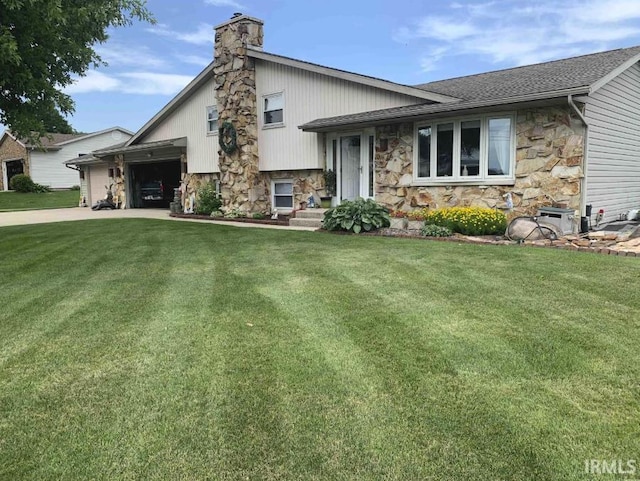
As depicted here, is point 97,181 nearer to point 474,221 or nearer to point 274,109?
point 274,109

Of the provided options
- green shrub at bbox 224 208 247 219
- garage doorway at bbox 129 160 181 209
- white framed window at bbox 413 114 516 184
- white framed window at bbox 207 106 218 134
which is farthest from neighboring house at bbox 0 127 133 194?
white framed window at bbox 413 114 516 184

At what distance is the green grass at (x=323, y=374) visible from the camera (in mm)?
2482

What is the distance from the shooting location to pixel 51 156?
1469 inches

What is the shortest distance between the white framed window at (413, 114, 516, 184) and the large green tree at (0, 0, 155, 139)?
670cm

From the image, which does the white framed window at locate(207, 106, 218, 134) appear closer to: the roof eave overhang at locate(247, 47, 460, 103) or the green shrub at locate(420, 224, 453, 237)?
the roof eave overhang at locate(247, 47, 460, 103)

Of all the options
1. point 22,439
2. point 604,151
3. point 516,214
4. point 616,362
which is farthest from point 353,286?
point 604,151

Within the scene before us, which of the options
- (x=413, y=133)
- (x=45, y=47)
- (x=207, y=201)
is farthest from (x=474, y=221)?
(x=207, y=201)

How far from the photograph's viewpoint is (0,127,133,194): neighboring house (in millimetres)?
36844

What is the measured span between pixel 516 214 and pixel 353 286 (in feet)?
20.3

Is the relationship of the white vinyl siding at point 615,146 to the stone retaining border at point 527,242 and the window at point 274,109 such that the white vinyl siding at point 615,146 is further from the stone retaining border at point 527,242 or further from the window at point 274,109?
the window at point 274,109

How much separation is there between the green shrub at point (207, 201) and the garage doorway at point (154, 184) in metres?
6.57

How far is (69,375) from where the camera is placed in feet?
11.2

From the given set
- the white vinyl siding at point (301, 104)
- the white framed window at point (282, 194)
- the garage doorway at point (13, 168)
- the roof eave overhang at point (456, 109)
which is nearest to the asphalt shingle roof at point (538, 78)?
the roof eave overhang at point (456, 109)

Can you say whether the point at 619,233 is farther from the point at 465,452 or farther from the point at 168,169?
the point at 168,169
